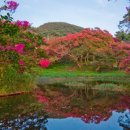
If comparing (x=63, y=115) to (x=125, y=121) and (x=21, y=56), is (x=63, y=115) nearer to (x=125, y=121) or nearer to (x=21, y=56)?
(x=125, y=121)

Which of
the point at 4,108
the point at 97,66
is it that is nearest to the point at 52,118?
the point at 4,108

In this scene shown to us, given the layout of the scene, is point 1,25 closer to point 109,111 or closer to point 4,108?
point 4,108

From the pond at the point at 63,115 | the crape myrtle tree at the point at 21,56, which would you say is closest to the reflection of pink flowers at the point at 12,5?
the crape myrtle tree at the point at 21,56

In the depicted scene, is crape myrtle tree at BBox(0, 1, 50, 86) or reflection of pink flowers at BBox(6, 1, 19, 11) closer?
reflection of pink flowers at BBox(6, 1, 19, 11)

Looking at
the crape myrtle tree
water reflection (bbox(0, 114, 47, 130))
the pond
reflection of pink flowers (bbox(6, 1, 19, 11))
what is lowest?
the pond

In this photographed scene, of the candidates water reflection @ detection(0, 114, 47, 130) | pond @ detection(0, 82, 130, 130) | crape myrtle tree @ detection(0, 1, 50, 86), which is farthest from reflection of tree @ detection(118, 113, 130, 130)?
crape myrtle tree @ detection(0, 1, 50, 86)

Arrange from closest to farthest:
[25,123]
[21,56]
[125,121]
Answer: [25,123] < [125,121] < [21,56]

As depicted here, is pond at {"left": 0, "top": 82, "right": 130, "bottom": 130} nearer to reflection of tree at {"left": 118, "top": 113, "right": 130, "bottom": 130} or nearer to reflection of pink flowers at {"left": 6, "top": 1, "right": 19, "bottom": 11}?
reflection of tree at {"left": 118, "top": 113, "right": 130, "bottom": 130}

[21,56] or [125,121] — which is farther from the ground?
[21,56]

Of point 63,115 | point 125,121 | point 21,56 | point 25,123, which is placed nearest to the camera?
point 25,123

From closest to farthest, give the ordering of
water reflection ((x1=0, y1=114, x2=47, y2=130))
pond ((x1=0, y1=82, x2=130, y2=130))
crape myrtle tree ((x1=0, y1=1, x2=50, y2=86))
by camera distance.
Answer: water reflection ((x1=0, y1=114, x2=47, y2=130))
pond ((x1=0, y1=82, x2=130, y2=130))
crape myrtle tree ((x1=0, y1=1, x2=50, y2=86))

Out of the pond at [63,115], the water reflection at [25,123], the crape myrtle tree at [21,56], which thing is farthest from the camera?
the crape myrtle tree at [21,56]

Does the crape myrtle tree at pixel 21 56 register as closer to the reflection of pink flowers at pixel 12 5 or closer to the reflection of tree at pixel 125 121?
the reflection of pink flowers at pixel 12 5

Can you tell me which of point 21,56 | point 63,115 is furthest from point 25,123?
point 21,56
